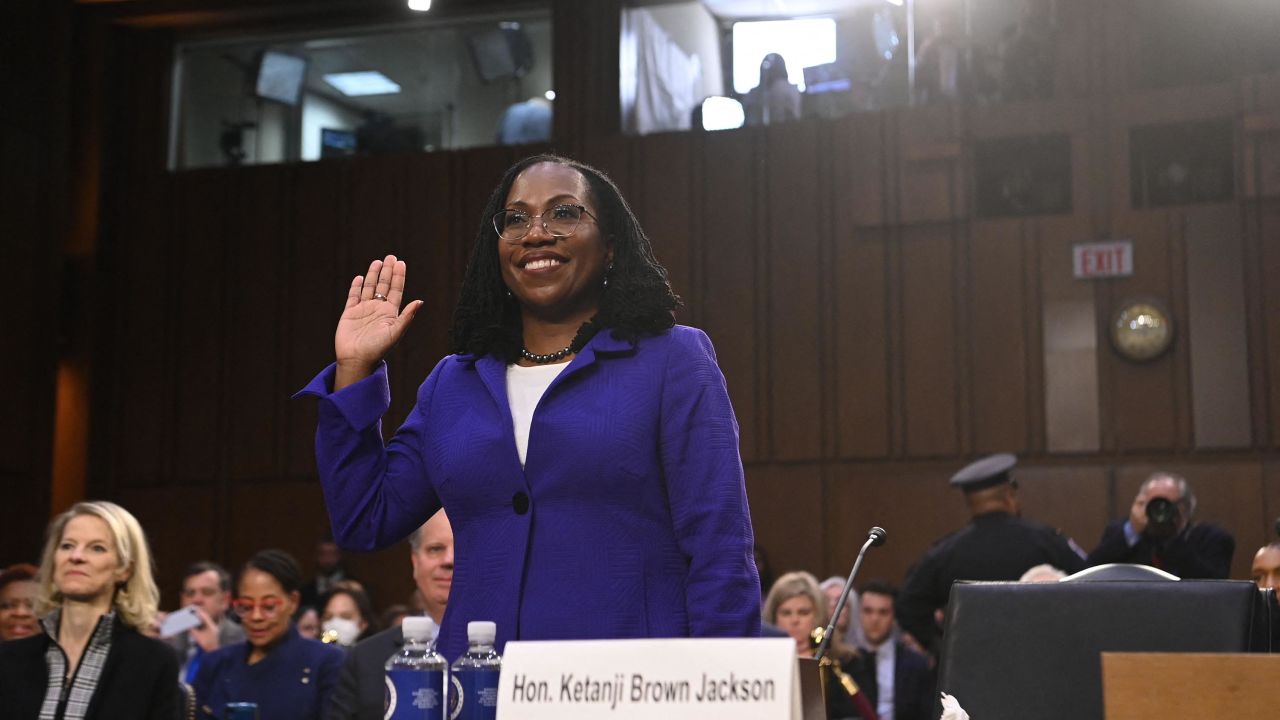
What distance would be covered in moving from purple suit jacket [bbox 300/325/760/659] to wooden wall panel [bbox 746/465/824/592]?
7.57 metres

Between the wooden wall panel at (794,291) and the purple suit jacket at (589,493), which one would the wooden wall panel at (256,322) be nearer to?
the wooden wall panel at (794,291)

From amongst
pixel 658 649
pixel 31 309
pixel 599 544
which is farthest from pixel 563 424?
pixel 31 309

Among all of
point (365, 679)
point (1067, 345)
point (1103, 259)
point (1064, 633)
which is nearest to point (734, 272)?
point (1067, 345)

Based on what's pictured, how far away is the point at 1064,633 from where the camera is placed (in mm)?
2057

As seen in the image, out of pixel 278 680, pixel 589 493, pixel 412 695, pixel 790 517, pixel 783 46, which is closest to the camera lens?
pixel 412 695

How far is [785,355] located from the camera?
972 cm

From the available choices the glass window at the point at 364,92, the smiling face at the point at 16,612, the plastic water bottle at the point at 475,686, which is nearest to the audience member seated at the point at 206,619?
the smiling face at the point at 16,612

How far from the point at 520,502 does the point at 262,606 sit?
129 inches

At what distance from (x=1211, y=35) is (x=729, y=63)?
3062 mm

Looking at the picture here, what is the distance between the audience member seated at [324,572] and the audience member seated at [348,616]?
2.27 meters

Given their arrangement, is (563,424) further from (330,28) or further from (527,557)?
(330,28)

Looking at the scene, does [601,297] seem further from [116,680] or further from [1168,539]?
Answer: [1168,539]

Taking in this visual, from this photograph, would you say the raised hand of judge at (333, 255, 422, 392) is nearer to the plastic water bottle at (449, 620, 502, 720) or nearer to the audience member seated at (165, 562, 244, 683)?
the plastic water bottle at (449, 620, 502, 720)

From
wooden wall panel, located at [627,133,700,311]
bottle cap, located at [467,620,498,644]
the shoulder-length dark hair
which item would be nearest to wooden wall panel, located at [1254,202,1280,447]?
wooden wall panel, located at [627,133,700,311]
